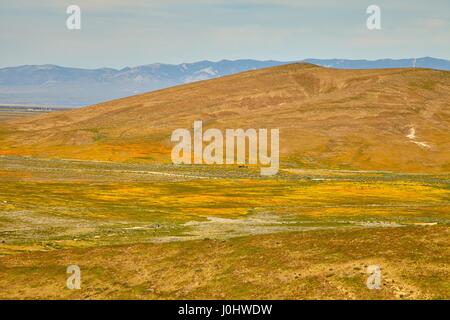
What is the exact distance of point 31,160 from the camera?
7746 inches

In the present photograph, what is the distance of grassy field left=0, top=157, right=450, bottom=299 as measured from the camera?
45.9 m

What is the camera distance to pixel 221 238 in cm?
6681

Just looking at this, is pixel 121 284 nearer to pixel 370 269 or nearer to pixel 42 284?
pixel 42 284

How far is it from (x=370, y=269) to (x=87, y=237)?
3723 cm

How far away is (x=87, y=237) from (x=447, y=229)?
3987 centimetres

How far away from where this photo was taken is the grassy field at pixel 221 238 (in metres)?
45.9

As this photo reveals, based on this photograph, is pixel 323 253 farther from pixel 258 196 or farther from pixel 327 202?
pixel 258 196

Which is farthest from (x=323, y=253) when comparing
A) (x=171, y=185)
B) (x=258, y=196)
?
(x=171, y=185)
